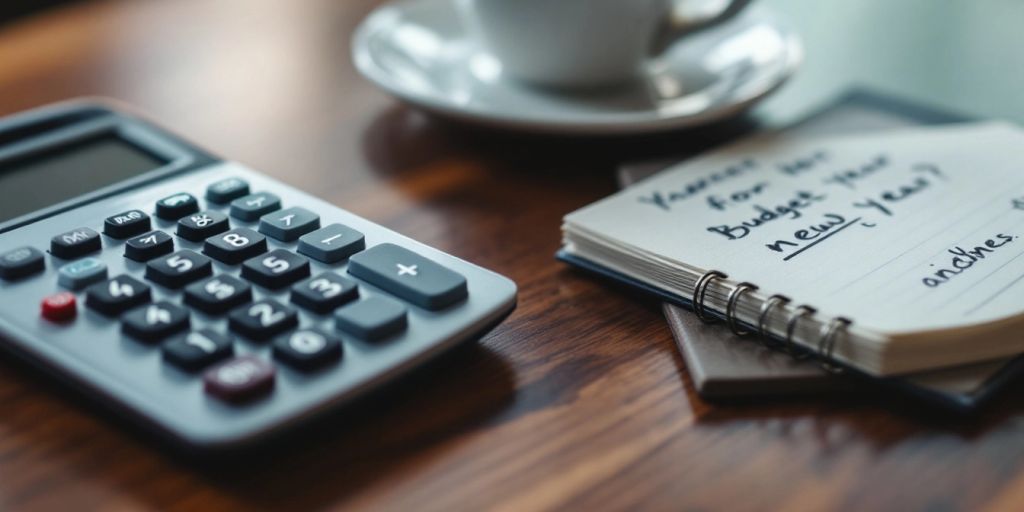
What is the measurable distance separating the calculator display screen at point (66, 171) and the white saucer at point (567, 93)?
0.15 meters

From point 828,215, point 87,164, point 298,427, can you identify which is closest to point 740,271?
point 828,215

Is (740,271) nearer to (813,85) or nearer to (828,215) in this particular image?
(828,215)

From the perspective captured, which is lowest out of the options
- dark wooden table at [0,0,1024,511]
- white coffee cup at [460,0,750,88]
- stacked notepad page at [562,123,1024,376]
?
dark wooden table at [0,0,1024,511]

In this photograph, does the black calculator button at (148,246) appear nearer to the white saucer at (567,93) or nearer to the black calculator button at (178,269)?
the black calculator button at (178,269)

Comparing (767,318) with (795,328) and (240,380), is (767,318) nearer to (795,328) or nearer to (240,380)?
(795,328)

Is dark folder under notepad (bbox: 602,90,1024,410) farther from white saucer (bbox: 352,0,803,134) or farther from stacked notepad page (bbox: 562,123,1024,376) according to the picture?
white saucer (bbox: 352,0,803,134)

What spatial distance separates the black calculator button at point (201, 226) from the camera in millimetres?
426

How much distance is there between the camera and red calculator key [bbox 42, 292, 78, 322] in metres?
0.37

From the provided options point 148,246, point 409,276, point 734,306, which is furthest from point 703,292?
point 148,246

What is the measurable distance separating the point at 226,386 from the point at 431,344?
0.07 m

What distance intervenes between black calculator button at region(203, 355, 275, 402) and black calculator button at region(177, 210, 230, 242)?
10 centimetres

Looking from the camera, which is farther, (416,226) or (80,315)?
(416,226)

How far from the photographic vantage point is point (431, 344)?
365mm

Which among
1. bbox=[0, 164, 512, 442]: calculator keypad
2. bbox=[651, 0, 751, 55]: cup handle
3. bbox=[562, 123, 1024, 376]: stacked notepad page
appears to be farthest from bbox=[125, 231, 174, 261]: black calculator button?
bbox=[651, 0, 751, 55]: cup handle
